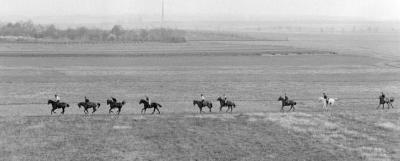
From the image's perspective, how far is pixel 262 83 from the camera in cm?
4991

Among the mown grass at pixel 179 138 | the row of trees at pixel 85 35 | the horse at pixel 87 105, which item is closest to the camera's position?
the mown grass at pixel 179 138

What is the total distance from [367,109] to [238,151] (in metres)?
14.7

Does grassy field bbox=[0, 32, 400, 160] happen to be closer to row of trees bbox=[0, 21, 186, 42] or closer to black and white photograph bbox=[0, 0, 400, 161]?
black and white photograph bbox=[0, 0, 400, 161]

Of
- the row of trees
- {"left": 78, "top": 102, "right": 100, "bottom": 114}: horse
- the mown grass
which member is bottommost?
the mown grass

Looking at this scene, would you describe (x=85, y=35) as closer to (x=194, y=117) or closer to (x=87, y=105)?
(x=87, y=105)

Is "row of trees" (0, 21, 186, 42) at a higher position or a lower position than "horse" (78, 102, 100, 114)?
higher

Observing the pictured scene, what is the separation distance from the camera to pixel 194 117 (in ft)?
104

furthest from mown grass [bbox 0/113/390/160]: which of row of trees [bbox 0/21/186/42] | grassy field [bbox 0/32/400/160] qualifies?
row of trees [bbox 0/21/186/42]

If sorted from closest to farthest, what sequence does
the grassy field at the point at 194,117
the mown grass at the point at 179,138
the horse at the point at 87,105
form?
the mown grass at the point at 179,138 → the grassy field at the point at 194,117 → the horse at the point at 87,105

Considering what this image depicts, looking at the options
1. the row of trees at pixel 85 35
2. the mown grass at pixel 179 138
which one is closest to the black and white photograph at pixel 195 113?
the mown grass at pixel 179 138

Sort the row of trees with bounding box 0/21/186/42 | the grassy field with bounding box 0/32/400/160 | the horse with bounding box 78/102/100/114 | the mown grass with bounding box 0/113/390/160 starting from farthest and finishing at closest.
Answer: the row of trees with bounding box 0/21/186/42 → the horse with bounding box 78/102/100/114 → the grassy field with bounding box 0/32/400/160 → the mown grass with bounding box 0/113/390/160

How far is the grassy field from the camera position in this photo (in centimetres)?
2483

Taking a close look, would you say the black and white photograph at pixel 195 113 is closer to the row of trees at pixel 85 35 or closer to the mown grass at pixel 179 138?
the mown grass at pixel 179 138

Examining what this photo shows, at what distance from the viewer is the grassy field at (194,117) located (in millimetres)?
24828
